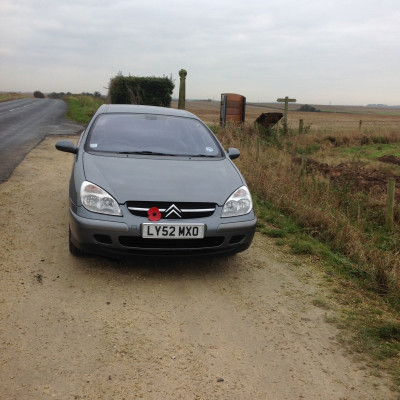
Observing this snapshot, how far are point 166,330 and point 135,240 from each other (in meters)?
0.96

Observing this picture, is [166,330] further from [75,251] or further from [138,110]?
[138,110]

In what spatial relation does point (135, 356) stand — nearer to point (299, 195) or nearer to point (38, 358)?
point (38, 358)

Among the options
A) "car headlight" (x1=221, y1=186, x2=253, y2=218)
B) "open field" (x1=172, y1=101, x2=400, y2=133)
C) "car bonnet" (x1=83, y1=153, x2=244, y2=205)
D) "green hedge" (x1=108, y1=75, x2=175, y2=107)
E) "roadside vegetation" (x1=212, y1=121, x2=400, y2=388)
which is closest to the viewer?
→ "roadside vegetation" (x1=212, y1=121, x2=400, y2=388)

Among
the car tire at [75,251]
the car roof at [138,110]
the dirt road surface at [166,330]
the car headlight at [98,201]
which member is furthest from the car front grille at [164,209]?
the car roof at [138,110]

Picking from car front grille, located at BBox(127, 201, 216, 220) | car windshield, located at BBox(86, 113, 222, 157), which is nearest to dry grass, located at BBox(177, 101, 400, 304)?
car windshield, located at BBox(86, 113, 222, 157)

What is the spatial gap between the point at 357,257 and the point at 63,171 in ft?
20.5

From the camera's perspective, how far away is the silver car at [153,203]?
4.03m

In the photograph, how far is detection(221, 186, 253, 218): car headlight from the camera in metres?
4.32

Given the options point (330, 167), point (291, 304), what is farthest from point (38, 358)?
point (330, 167)

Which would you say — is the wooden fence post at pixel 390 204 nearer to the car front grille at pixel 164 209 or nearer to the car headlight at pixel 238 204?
the car headlight at pixel 238 204

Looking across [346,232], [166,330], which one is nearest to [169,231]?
[166,330]

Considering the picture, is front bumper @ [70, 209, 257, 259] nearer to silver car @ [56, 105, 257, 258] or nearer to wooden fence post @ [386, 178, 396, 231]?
silver car @ [56, 105, 257, 258]

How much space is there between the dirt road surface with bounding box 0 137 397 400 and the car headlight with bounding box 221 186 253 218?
2.12 feet

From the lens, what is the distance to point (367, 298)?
4.26 meters
